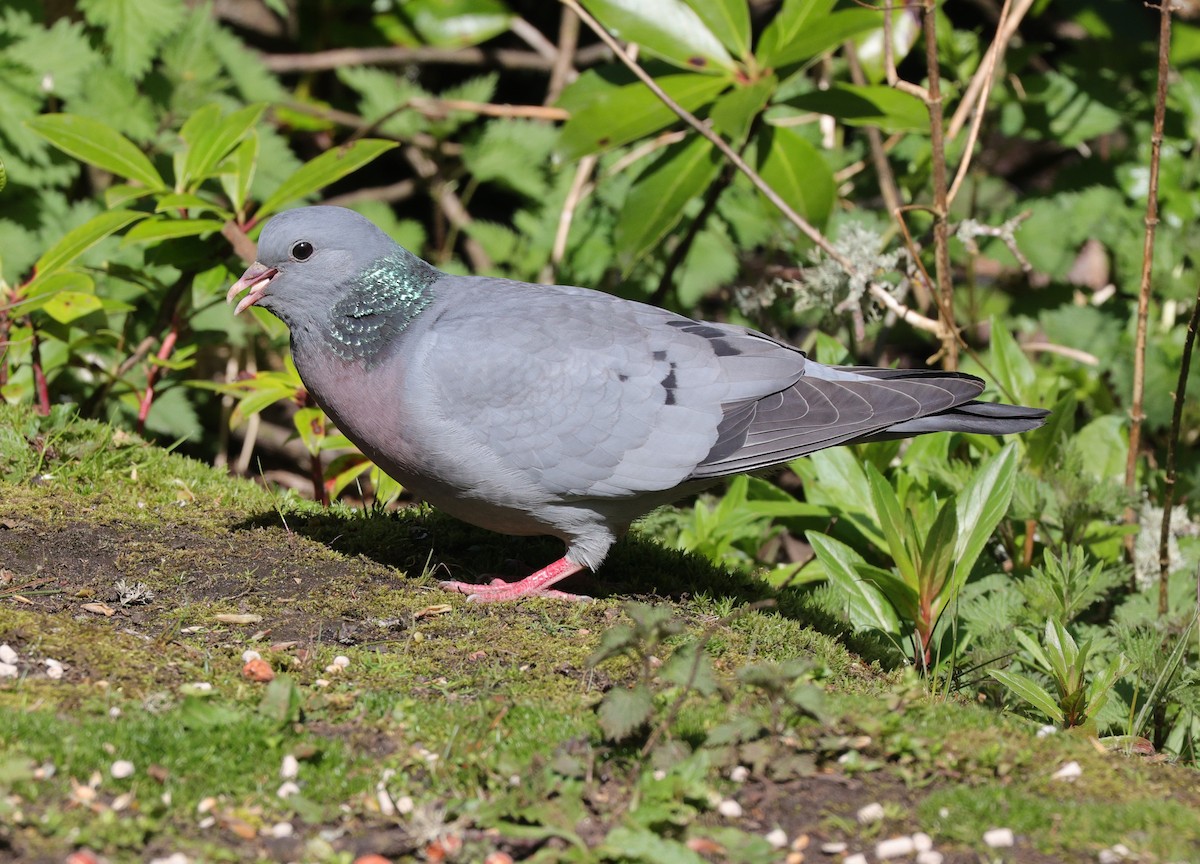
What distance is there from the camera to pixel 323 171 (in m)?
5.02

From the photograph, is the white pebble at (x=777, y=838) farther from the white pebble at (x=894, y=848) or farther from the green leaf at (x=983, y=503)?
the green leaf at (x=983, y=503)

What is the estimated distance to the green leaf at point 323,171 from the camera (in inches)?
196

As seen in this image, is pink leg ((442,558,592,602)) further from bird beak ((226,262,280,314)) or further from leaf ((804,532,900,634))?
bird beak ((226,262,280,314))

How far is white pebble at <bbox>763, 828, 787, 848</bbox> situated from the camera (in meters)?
2.61

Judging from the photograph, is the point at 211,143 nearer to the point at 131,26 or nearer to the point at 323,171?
the point at 323,171

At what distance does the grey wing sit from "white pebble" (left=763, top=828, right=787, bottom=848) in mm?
1391

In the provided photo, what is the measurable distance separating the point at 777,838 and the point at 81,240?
12.1 feet

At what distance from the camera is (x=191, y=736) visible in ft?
9.11

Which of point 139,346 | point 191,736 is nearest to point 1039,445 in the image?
point 191,736

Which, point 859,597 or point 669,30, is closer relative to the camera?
point 859,597

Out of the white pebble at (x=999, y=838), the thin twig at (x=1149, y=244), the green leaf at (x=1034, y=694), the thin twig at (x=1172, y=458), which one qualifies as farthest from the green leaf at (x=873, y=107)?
the white pebble at (x=999, y=838)

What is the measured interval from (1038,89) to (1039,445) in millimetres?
2873

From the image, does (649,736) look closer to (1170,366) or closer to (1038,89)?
(1170,366)

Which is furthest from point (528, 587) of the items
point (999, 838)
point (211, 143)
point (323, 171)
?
point (211, 143)
